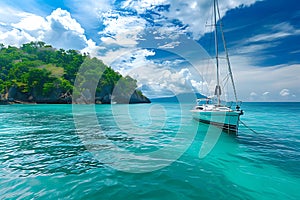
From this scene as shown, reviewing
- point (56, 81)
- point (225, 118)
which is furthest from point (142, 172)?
point (56, 81)

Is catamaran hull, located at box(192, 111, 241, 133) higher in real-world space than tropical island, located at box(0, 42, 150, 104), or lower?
lower

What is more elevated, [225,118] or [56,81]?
[56,81]

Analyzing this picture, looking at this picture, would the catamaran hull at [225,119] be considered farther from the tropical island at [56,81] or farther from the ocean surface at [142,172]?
the tropical island at [56,81]

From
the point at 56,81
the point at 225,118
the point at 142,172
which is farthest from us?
the point at 56,81

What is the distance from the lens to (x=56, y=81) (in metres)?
70.9

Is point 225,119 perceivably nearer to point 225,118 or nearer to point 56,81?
point 225,118

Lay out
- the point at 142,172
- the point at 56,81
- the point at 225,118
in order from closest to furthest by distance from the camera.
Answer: the point at 142,172 → the point at 225,118 → the point at 56,81

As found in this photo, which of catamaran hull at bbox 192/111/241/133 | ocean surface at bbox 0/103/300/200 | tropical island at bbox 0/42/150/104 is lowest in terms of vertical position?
ocean surface at bbox 0/103/300/200

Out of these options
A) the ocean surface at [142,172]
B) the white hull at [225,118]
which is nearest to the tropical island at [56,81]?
the white hull at [225,118]

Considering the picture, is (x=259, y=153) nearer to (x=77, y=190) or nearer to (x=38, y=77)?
(x=77, y=190)

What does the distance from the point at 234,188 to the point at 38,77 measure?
81.7m

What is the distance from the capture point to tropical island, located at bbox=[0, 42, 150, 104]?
221ft

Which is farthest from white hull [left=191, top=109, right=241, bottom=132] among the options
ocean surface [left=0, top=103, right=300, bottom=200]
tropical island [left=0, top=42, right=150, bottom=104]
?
tropical island [left=0, top=42, right=150, bottom=104]

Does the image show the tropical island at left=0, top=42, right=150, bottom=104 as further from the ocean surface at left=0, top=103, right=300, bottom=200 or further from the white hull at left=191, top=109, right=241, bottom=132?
the ocean surface at left=0, top=103, right=300, bottom=200
